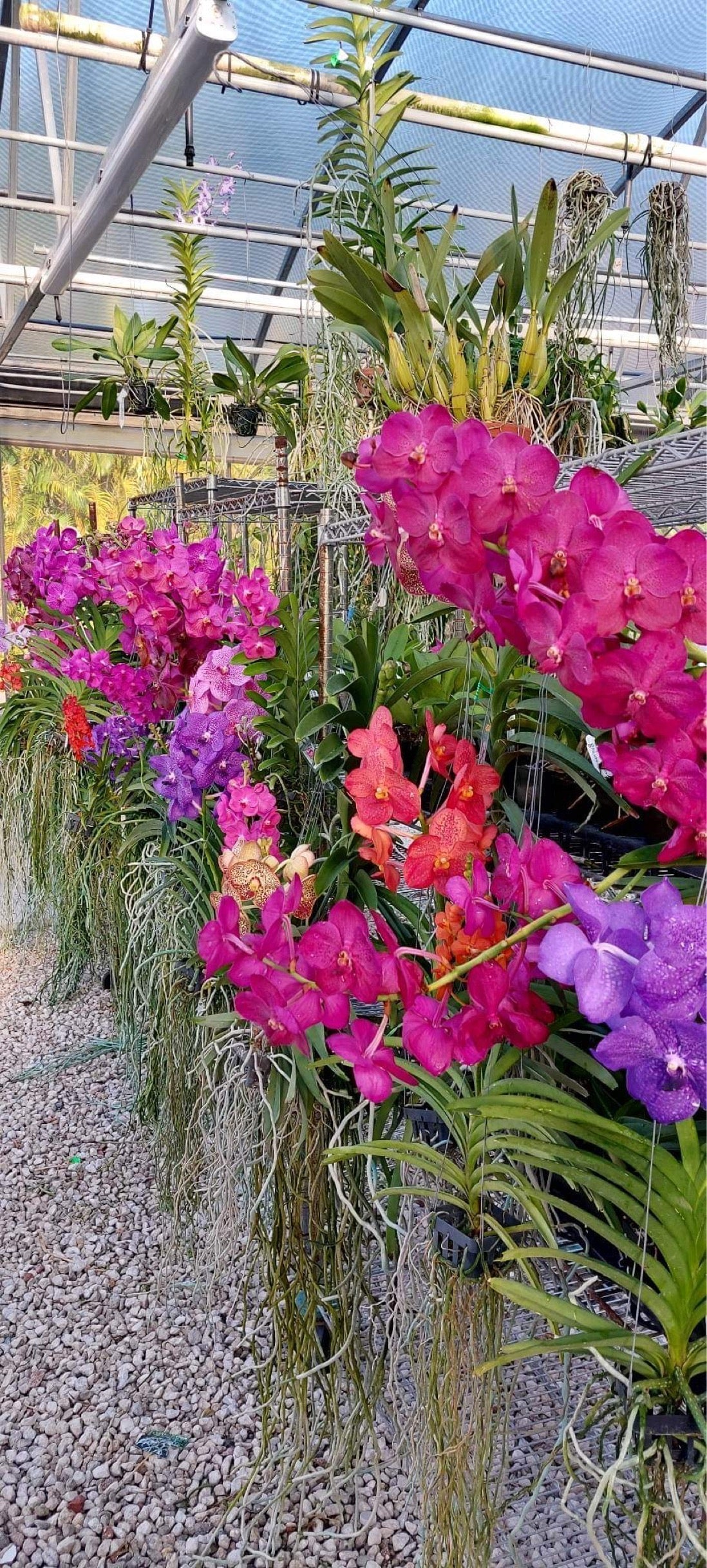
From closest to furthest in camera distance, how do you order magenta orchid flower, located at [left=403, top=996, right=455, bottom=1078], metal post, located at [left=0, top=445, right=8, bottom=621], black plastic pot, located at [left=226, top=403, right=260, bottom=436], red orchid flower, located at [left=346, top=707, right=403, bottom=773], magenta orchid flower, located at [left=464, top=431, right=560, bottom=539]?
magenta orchid flower, located at [left=464, top=431, right=560, bottom=539] → magenta orchid flower, located at [left=403, top=996, right=455, bottom=1078] → red orchid flower, located at [left=346, top=707, right=403, bottom=773] → black plastic pot, located at [left=226, top=403, right=260, bottom=436] → metal post, located at [left=0, top=445, right=8, bottom=621]

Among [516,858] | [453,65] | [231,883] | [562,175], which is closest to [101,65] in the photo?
[453,65]

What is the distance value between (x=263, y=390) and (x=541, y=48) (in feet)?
4.08

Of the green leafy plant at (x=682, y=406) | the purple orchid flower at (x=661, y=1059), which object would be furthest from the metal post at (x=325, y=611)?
the green leafy plant at (x=682, y=406)

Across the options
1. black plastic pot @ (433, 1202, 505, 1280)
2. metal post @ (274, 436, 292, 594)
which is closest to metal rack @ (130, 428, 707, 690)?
metal post @ (274, 436, 292, 594)

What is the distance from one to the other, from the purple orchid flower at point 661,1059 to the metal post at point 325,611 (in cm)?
84

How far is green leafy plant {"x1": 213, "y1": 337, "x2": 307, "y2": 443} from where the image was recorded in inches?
128

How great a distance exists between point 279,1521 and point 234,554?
2044 mm

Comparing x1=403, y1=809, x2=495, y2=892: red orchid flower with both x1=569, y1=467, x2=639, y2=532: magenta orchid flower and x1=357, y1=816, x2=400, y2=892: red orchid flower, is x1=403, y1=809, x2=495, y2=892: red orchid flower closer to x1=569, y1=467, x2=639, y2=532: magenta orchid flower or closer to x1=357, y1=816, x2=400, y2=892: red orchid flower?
x1=357, y1=816, x2=400, y2=892: red orchid flower

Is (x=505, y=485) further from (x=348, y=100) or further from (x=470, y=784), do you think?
(x=348, y=100)

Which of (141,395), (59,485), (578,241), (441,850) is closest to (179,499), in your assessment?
(141,395)

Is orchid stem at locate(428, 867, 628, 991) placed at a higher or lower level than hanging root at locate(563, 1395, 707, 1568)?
higher

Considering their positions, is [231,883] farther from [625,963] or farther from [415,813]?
[625,963]

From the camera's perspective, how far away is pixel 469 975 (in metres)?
0.81

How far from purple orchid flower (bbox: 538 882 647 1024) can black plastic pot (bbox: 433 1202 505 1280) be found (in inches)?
17.4
